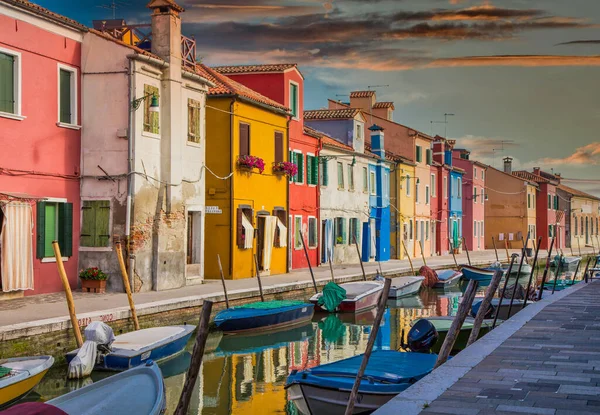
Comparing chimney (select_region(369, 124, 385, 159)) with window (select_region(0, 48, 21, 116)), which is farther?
chimney (select_region(369, 124, 385, 159))

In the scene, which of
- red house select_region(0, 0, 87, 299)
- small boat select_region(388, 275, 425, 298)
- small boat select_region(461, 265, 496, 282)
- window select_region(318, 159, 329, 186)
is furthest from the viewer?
small boat select_region(461, 265, 496, 282)

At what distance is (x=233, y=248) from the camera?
88.7 feet

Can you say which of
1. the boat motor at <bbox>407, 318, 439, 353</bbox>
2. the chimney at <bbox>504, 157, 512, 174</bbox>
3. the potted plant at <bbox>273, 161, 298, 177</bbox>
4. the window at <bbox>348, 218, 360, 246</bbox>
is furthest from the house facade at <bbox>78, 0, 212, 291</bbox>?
the chimney at <bbox>504, 157, 512, 174</bbox>

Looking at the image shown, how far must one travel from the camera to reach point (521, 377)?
353 inches

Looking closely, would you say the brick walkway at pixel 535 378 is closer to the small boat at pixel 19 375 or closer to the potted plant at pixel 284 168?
the small boat at pixel 19 375

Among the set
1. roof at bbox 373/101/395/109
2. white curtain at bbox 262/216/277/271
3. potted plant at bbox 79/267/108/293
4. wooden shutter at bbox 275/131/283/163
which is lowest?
potted plant at bbox 79/267/108/293

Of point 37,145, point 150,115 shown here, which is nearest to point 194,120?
point 150,115

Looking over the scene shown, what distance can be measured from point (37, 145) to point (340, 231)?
20672 mm

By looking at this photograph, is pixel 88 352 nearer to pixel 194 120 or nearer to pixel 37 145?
pixel 37 145

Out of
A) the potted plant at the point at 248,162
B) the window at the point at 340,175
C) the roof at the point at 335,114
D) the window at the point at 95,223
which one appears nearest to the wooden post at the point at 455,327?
the window at the point at 95,223

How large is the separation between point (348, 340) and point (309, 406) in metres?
9.92

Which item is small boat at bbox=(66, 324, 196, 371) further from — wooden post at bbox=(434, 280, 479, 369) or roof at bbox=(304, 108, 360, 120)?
roof at bbox=(304, 108, 360, 120)

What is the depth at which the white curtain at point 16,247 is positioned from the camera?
18.2m

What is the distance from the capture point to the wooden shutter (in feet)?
101
